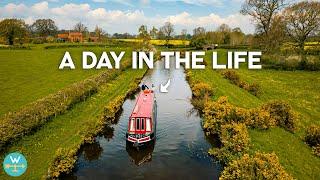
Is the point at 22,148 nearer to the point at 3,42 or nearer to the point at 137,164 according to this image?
the point at 137,164

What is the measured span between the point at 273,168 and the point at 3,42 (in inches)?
4980

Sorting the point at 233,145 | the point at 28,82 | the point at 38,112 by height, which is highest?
the point at 28,82

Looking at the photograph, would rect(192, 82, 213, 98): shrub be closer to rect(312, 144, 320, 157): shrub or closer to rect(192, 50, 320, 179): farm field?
rect(192, 50, 320, 179): farm field

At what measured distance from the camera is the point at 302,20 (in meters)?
73.0

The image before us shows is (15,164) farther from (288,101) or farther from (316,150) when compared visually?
(288,101)

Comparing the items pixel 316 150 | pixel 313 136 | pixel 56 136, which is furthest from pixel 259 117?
pixel 56 136

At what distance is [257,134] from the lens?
2562 cm

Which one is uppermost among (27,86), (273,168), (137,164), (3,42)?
(3,42)

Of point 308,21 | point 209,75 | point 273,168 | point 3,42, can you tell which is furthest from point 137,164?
point 3,42

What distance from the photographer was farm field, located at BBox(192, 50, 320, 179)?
20766 mm

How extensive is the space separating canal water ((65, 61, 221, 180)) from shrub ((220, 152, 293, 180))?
277 centimetres

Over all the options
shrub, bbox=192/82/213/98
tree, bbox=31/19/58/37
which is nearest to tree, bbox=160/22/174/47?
tree, bbox=31/19/58/37

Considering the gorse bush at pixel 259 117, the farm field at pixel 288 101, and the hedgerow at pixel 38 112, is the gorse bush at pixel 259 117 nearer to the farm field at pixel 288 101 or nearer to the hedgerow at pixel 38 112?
the farm field at pixel 288 101

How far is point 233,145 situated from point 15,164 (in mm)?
14133
